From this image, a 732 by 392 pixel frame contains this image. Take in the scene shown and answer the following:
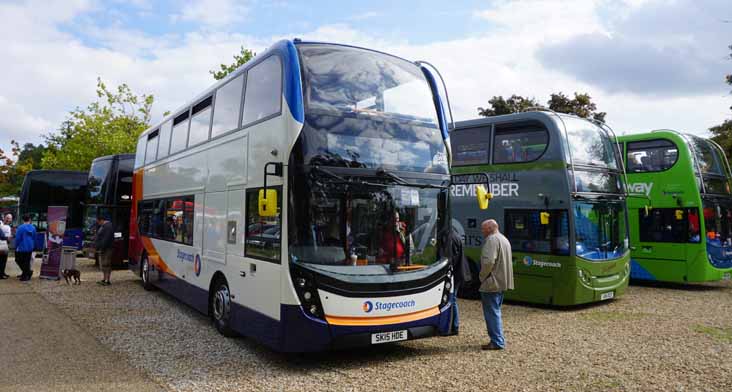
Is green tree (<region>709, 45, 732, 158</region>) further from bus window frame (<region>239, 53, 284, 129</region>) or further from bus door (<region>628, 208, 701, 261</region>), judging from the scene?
bus window frame (<region>239, 53, 284, 129</region>)

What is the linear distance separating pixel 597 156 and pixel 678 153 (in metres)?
3.82

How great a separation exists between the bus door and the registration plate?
955 centimetres

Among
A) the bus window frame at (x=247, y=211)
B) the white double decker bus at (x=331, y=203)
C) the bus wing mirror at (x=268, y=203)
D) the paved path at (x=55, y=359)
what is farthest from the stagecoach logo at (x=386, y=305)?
the paved path at (x=55, y=359)

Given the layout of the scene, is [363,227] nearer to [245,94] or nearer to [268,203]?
[268,203]

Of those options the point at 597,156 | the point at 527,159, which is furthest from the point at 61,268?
the point at 597,156

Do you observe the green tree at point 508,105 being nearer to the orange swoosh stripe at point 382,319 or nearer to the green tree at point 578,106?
the green tree at point 578,106

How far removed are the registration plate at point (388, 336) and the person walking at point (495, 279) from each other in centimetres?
146

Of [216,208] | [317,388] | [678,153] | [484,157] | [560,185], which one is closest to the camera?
[317,388]

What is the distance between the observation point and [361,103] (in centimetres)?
673

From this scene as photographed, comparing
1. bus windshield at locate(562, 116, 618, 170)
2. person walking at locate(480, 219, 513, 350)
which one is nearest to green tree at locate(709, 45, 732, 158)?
bus windshield at locate(562, 116, 618, 170)

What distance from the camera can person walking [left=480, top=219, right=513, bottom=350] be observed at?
7.34 m

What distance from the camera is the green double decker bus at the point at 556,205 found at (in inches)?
411

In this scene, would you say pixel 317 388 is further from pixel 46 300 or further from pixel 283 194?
pixel 46 300

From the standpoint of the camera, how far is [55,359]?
6.83 m
